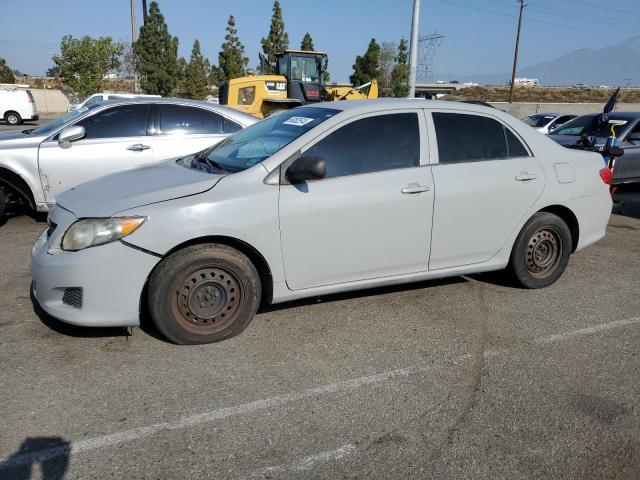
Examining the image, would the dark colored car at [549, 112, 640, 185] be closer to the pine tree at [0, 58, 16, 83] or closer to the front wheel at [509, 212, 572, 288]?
the front wheel at [509, 212, 572, 288]

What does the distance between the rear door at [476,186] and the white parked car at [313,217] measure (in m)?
0.01

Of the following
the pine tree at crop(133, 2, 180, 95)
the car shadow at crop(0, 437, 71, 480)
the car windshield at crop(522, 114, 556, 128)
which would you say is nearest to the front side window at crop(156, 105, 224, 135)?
the car shadow at crop(0, 437, 71, 480)

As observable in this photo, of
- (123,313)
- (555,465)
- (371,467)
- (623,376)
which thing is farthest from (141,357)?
(623,376)

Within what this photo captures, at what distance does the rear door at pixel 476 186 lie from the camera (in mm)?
4344

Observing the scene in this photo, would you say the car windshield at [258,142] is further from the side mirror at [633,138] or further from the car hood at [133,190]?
the side mirror at [633,138]

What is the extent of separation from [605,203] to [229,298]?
371 centimetres

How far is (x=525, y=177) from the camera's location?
4641mm

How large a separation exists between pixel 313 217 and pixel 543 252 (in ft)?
7.78

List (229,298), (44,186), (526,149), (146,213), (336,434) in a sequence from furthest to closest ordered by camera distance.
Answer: (44,186)
(526,149)
(229,298)
(146,213)
(336,434)

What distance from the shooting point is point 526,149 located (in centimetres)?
475

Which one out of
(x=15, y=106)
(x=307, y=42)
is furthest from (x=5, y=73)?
(x=15, y=106)

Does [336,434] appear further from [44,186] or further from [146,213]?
[44,186]

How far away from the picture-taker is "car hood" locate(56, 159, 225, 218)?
353 centimetres

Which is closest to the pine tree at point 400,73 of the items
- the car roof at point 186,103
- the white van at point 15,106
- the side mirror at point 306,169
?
the white van at point 15,106
